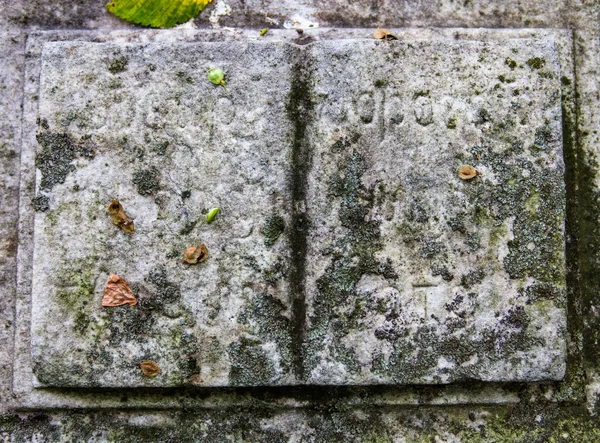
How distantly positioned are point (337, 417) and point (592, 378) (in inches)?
33.6

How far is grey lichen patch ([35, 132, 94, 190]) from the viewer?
1.60 m

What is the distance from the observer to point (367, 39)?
1.64 metres

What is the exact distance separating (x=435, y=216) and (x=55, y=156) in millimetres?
1186

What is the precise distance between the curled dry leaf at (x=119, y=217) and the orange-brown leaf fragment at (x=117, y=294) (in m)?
0.15

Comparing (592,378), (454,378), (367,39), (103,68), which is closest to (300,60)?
(367,39)

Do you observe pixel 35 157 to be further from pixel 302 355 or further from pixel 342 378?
pixel 342 378

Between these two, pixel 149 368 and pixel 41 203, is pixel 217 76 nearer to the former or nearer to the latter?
pixel 41 203

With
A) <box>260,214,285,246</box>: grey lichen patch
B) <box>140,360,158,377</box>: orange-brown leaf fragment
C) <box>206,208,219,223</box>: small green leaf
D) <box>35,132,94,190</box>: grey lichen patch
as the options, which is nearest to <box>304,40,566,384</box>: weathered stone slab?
<box>260,214,285,246</box>: grey lichen patch

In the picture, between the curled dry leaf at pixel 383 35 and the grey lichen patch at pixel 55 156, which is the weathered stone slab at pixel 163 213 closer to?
the grey lichen patch at pixel 55 156

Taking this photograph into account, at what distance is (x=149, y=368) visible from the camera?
5.16 ft

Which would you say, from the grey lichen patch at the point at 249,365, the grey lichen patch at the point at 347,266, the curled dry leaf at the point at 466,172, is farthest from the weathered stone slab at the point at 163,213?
the curled dry leaf at the point at 466,172

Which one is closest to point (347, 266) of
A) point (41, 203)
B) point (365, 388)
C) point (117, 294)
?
point (365, 388)

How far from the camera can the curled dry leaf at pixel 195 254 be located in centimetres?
159

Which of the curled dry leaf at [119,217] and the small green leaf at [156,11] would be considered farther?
the small green leaf at [156,11]
